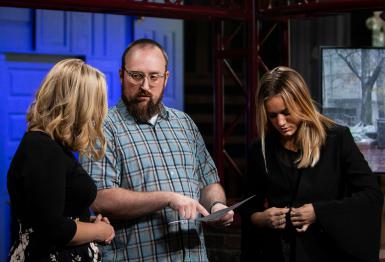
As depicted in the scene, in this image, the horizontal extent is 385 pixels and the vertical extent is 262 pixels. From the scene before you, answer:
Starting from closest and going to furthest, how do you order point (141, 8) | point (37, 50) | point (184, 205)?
point (184, 205)
point (141, 8)
point (37, 50)

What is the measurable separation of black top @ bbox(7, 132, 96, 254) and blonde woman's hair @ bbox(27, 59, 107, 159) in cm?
4

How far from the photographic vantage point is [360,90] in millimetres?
4238

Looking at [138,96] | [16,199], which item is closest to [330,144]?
[138,96]

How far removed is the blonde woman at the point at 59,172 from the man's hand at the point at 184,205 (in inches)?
11.6

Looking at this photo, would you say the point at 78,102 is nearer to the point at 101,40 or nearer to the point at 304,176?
the point at 304,176

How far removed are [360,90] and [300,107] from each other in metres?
1.60

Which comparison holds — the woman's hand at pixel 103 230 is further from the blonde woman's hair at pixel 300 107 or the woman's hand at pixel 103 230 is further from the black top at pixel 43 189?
the blonde woman's hair at pixel 300 107

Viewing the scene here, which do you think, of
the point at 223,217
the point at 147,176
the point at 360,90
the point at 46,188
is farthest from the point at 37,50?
the point at 46,188

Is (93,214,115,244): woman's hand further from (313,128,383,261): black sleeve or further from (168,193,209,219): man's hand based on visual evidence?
(313,128,383,261): black sleeve

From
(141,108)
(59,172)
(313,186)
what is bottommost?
(313,186)

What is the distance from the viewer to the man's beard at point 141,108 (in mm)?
2818

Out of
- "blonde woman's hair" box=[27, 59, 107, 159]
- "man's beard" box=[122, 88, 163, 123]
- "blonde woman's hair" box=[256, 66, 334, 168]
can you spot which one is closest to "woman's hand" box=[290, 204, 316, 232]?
"blonde woman's hair" box=[256, 66, 334, 168]

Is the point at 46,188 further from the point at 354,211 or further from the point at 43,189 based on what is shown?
the point at 354,211

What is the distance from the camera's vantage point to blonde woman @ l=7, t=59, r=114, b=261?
2158 mm
